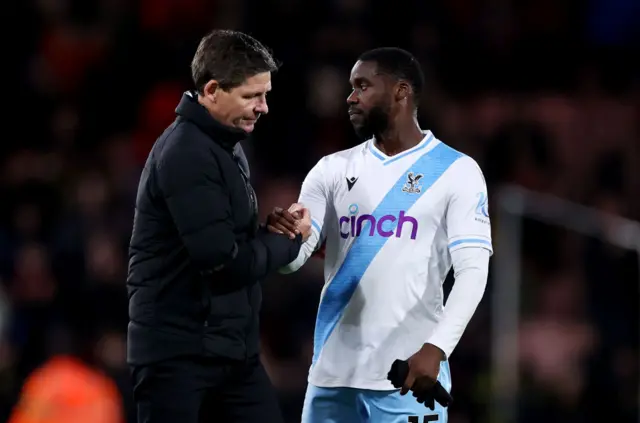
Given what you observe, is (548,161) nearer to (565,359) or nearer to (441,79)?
(441,79)

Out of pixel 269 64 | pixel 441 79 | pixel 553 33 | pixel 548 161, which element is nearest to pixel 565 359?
pixel 548 161

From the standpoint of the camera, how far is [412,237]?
470 centimetres

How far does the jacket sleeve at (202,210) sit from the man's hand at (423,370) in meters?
0.60

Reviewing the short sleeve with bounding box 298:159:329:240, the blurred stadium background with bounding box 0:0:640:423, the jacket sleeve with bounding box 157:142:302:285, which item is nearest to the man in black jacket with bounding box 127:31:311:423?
the jacket sleeve with bounding box 157:142:302:285

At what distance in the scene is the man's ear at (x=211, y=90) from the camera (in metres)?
4.32

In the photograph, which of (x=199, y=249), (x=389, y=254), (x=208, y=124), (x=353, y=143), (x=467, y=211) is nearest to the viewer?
(x=199, y=249)

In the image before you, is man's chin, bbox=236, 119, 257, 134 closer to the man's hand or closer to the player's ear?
the player's ear

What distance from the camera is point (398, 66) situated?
15.6 feet

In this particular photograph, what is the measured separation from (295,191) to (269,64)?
14.8 ft

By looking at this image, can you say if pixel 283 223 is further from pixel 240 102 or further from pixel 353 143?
pixel 353 143

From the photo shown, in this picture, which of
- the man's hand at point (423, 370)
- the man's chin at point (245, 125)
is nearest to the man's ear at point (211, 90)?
the man's chin at point (245, 125)

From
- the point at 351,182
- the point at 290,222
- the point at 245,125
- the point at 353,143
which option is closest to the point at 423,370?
the point at 290,222

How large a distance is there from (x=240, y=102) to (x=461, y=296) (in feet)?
3.11

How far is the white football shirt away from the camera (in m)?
4.69
